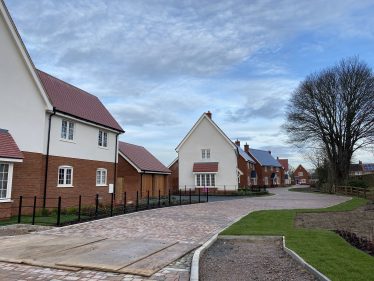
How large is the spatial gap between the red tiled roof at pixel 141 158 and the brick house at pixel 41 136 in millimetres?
8973

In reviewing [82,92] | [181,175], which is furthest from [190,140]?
[82,92]

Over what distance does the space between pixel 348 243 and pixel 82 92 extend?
22329 mm

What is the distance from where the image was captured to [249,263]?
836cm

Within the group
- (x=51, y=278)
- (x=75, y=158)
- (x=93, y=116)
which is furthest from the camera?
(x=93, y=116)

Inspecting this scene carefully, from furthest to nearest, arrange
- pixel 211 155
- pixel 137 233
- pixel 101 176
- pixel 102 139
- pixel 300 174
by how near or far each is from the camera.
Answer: pixel 300 174 < pixel 211 155 < pixel 102 139 < pixel 101 176 < pixel 137 233

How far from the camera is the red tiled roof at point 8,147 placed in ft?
51.4

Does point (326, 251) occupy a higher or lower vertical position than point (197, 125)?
lower

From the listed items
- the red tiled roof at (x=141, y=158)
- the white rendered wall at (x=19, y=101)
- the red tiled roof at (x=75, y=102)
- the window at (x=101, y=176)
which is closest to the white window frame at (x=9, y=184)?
the white rendered wall at (x=19, y=101)

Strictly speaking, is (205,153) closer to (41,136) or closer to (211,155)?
(211,155)

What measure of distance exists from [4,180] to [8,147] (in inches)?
57.6

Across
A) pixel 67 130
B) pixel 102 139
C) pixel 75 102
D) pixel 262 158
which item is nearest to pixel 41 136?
pixel 67 130

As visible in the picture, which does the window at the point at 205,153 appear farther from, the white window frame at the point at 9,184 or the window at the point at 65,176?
the white window frame at the point at 9,184

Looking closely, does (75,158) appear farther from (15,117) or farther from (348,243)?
(348,243)

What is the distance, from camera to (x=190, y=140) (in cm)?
4941
